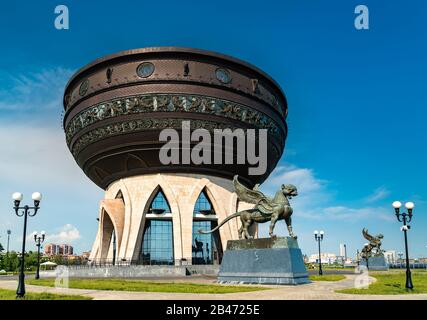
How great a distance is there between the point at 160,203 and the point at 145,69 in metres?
9.38

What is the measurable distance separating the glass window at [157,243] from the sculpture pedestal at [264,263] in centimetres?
1190

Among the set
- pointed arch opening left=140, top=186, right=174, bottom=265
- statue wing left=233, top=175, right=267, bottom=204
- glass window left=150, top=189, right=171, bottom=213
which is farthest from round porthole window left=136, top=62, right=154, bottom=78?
statue wing left=233, top=175, right=267, bottom=204

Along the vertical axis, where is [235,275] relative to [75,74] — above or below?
below

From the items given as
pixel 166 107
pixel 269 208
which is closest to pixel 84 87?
pixel 166 107

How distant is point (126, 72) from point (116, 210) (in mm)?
9711

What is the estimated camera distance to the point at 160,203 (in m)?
30.3

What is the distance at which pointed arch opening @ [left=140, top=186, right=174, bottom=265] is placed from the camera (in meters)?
29.8

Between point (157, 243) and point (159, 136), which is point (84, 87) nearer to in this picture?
point (159, 136)

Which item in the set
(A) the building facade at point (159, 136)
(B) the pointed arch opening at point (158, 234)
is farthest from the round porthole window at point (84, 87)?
(B) the pointed arch opening at point (158, 234)

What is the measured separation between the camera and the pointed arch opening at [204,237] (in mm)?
30109
